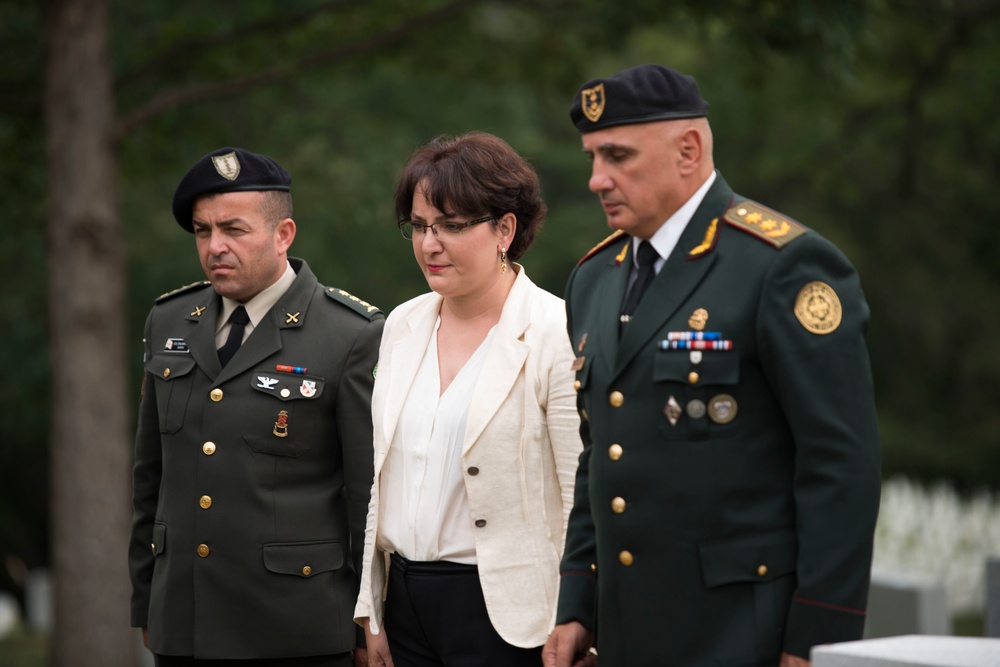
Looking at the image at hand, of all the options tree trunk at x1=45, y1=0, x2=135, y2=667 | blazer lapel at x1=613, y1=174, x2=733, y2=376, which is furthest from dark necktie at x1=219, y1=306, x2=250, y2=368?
tree trunk at x1=45, y1=0, x2=135, y2=667

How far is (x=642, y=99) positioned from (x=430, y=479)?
1375 millimetres

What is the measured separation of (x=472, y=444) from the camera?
164 inches

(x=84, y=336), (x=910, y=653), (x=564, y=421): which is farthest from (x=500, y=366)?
(x=84, y=336)

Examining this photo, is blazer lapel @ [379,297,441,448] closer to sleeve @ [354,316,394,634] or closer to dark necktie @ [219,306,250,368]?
sleeve @ [354,316,394,634]

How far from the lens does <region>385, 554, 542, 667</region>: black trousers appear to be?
4.16m

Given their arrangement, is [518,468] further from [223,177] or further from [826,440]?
[223,177]

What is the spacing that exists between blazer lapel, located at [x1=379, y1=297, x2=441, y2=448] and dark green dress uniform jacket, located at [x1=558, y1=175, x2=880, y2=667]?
87 cm

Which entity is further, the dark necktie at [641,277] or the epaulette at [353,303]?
the epaulette at [353,303]

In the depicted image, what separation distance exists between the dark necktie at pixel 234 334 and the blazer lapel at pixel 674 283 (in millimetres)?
1854

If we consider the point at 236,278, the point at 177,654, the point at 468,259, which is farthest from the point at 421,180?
the point at 177,654

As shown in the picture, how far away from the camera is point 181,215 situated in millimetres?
4949

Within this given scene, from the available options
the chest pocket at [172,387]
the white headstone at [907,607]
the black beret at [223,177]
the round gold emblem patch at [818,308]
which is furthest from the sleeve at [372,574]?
the white headstone at [907,607]

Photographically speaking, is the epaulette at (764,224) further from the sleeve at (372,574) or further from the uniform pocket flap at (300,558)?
the uniform pocket flap at (300,558)

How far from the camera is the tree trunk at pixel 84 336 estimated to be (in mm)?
10555
